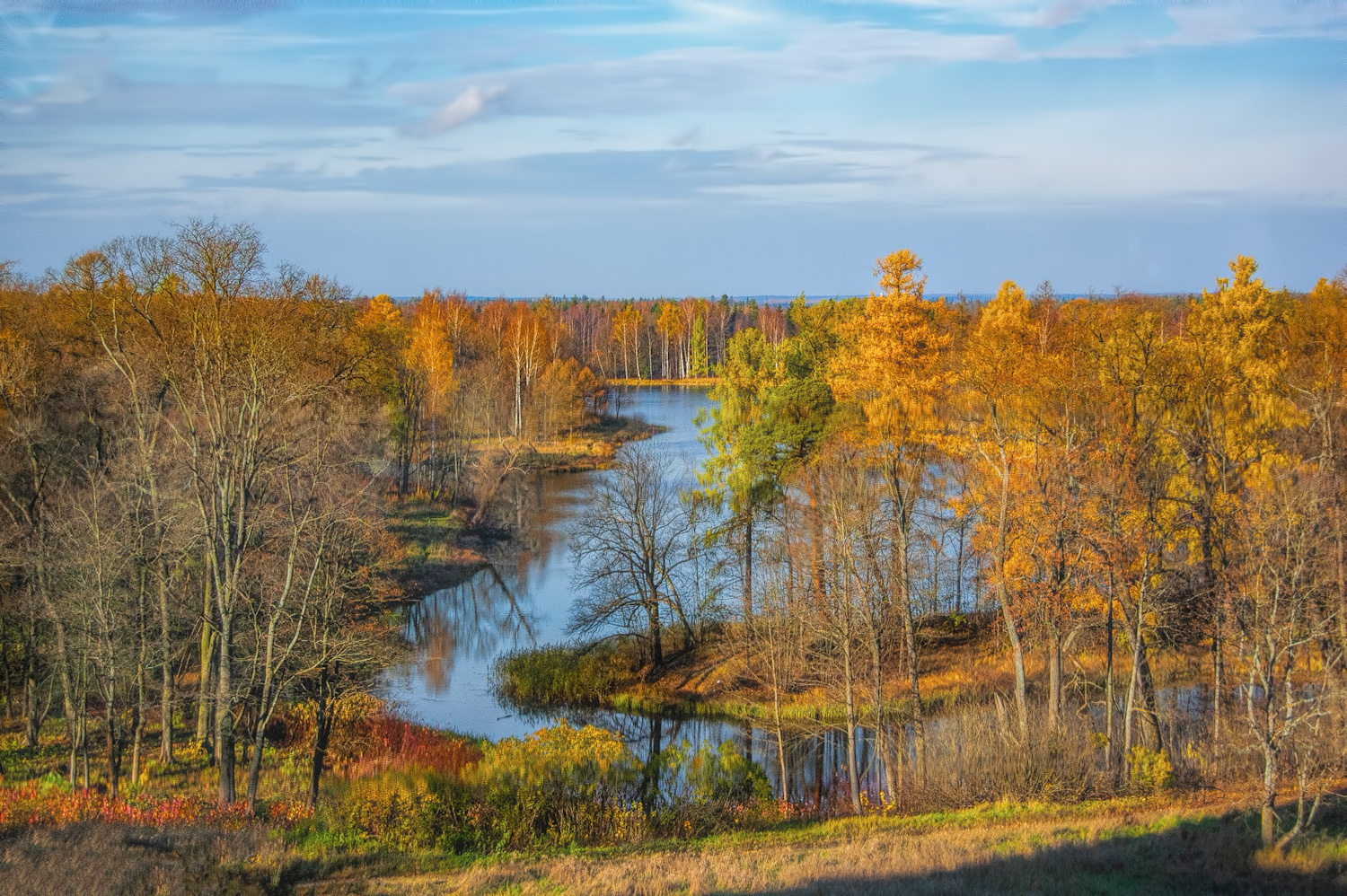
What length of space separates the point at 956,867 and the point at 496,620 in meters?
22.4

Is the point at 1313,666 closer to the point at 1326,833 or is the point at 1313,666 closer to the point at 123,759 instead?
the point at 1326,833

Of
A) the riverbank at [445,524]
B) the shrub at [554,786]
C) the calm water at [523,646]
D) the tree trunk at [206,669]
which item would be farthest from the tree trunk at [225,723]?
the riverbank at [445,524]

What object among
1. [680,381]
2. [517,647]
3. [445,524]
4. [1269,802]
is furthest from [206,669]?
[680,381]

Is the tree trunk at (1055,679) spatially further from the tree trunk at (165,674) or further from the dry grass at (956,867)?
the tree trunk at (165,674)

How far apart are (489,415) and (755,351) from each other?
66.8 feet

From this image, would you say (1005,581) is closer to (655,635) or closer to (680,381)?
(655,635)

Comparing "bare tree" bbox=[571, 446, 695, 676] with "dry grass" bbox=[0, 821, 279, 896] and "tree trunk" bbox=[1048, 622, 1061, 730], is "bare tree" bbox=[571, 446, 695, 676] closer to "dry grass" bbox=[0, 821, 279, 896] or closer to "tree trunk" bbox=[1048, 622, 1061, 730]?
"tree trunk" bbox=[1048, 622, 1061, 730]

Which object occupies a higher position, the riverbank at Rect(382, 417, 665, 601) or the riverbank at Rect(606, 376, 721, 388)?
the riverbank at Rect(606, 376, 721, 388)

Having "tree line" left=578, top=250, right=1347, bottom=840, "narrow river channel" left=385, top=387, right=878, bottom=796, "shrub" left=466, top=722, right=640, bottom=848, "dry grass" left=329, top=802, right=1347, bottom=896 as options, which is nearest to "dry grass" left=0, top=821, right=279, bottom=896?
"dry grass" left=329, top=802, right=1347, bottom=896

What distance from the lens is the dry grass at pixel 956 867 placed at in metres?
10.9

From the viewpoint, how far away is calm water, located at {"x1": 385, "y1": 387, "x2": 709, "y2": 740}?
25.2 m

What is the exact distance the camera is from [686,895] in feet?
34.3

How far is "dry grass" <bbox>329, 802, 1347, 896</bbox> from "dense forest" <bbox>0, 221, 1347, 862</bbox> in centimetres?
109

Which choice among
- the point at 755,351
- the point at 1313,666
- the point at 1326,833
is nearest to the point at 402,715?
the point at 1326,833
